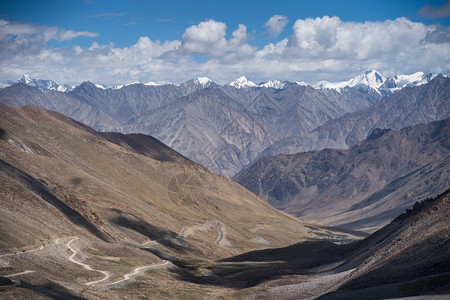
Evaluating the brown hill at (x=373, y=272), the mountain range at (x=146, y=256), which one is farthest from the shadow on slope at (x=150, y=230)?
the brown hill at (x=373, y=272)

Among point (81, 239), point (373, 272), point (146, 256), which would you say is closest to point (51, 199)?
point (81, 239)

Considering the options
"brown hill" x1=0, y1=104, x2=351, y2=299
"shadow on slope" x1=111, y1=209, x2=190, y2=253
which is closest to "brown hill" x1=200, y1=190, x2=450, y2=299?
"brown hill" x1=0, y1=104, x2=351, y2=299

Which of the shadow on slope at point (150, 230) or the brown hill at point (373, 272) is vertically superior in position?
the brown hill at point (373, 272)

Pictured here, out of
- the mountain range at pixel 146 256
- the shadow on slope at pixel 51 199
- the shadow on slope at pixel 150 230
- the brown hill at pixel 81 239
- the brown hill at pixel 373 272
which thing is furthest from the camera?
the shadow on slope at pixel 150 230

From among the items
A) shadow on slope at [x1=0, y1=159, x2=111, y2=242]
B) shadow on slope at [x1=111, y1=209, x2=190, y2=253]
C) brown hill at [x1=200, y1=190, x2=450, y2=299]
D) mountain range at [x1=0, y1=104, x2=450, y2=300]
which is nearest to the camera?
brown hill at [x1=200, y1=190, x2=450, y2=299]

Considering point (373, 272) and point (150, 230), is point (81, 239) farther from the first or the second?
point (150, 230)

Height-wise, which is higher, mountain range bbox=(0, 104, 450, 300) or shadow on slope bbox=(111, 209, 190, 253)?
mountain range bbox=(0, 104, 450, 300)

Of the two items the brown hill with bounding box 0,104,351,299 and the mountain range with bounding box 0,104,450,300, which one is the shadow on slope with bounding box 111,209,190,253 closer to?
the brown hill with bounding box 0,104,351,299

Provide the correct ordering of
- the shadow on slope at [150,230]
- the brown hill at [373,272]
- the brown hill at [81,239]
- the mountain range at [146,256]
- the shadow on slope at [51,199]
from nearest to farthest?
the brown hill at [373,272] → the mountain range at [146,256] → the brown hill at [81,239] → the shadow on slope at [51,199] → the shadow on slope at [150,230]

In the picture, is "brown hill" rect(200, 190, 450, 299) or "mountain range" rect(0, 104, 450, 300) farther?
"mountain range" rect(0, 104, 450, 300)

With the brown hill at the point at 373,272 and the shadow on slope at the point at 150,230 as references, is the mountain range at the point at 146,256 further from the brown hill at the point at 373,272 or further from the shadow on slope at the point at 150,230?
the shadow on slope at the point at 150,230

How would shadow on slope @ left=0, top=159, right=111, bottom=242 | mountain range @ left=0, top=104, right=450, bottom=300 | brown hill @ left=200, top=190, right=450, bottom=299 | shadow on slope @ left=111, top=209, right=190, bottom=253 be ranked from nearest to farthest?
1. brown hill @ left=200, top=190, right=450, bottom=299
2. mountain range @ left=0, top=104, right=450, bottom=300
3. shadow on slope @ left=0, top=159, right=111, bottom=242
4. shadow on slope @ left=111, top=209, right=190, bottom=253
